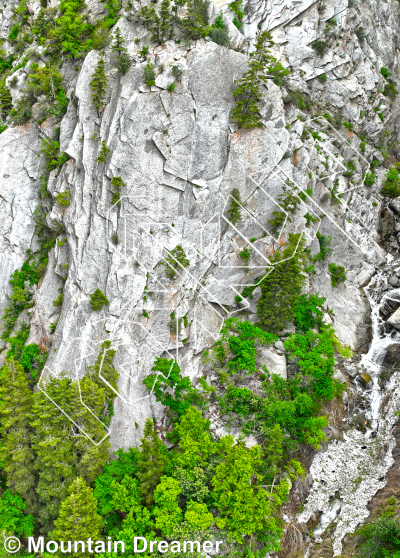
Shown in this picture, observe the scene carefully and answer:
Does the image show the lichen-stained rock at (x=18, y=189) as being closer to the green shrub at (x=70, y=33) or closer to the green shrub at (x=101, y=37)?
the green shrub at (x=70, y=33)

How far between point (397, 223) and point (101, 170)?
30909 mm

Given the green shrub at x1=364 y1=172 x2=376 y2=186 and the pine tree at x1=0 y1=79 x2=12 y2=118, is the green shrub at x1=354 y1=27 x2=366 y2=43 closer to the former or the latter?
the green shrub at x1=364 y1=172 x2=376 y2=186

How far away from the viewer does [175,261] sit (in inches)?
1193

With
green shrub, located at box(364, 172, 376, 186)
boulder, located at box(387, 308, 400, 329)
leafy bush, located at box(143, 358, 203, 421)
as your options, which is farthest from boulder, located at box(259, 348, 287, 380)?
green shrub, located at box(364, 172, 376, 186)

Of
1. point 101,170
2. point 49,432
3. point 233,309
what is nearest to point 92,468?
point 49,432

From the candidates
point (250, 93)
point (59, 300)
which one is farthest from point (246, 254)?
point (59, 300)

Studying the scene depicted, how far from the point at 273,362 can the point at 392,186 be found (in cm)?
2571

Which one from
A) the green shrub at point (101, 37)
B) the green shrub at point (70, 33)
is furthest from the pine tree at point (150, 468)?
the green shrub at point (70, 33)

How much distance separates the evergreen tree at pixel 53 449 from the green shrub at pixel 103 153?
16842 millimetres

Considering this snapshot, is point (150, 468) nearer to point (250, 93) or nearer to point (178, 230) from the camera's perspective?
point (178, 230)

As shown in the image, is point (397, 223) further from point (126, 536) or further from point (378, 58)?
point (126, 536)

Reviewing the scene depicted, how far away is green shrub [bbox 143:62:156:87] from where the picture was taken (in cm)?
3030

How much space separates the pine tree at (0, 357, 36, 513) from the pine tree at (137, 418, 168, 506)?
7379 millimetres

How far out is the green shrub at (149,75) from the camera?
30.3m
